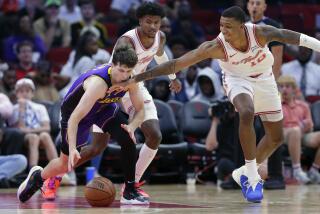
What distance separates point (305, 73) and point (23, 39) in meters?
4.76

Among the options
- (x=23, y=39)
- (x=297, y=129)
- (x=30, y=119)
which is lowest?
(x=297, y=129)

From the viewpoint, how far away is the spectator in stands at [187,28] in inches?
646

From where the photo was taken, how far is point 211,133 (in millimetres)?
13000

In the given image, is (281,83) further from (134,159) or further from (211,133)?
(134,159)

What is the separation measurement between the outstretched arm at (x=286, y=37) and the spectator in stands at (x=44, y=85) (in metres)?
5.61

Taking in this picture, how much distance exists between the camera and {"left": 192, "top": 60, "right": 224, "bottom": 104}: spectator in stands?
14328mm

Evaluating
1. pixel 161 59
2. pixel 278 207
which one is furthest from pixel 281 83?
pixel 278 207

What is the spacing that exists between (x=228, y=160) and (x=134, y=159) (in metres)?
4.03

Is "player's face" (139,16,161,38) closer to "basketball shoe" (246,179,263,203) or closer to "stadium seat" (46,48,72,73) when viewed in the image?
"basketball shoe" (246,179,263,203)

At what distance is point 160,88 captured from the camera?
1438 cm

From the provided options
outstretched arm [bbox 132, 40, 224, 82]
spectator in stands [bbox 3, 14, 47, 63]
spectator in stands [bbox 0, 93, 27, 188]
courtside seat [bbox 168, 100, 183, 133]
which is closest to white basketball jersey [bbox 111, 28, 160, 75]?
outstretched arm [bbox 132, 40, 224, 82]

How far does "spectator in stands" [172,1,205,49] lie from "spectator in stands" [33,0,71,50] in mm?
1989

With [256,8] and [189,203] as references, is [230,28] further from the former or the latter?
[256,8]

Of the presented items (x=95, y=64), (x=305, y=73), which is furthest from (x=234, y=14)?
(x=305, y=73)
